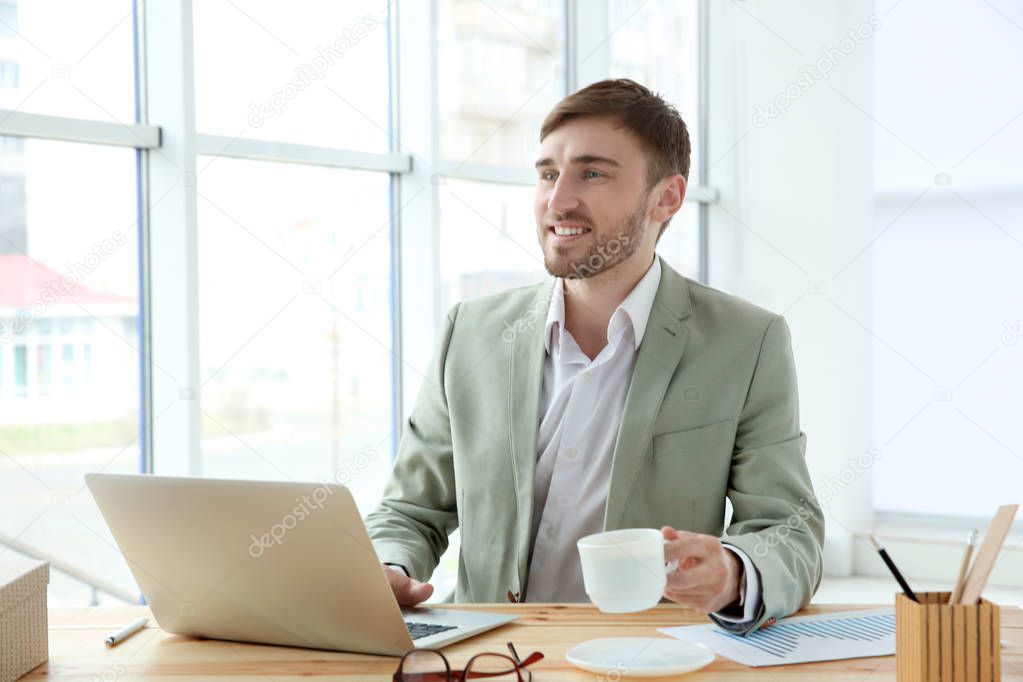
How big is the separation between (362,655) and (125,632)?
0.35m

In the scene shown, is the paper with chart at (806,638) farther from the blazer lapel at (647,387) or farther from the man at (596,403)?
the blazer lapel at (647,387)

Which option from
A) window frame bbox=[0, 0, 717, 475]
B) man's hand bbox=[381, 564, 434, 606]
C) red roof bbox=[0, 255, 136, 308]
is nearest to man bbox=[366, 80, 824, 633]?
man's hand bbox=[381, 564, 434, 606]

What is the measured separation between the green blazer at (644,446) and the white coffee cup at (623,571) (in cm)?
49

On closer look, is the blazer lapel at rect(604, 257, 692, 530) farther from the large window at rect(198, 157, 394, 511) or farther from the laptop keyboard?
the large window at rect(198, 157, 394, 511)

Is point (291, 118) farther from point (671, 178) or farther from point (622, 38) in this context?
point (622, 38)

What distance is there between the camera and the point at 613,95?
6.61 ft

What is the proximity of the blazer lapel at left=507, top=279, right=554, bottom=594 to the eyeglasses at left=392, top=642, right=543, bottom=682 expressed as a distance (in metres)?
0.55

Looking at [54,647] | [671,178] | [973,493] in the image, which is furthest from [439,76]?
[973,493]

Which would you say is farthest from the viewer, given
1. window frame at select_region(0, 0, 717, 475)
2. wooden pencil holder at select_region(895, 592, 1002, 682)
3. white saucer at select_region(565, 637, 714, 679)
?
window frame at select_region(0, 0, 717, 475)

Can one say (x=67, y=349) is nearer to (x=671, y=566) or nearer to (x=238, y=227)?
(x=238, y=227)

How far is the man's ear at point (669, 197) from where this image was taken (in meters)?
2.11

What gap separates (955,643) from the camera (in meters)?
1.14

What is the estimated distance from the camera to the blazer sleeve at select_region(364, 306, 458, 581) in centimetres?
190

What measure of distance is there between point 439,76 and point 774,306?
7.04 ft
